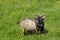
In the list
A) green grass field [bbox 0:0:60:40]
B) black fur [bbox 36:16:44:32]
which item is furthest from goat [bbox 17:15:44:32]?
green grass field [bbox 0:0:60:40]

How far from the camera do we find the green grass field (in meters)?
9.68

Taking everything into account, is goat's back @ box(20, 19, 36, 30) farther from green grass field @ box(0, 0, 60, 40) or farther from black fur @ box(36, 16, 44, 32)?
green grass field @ box(0, 0, 60, 40)

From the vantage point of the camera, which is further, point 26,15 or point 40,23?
point 26,15

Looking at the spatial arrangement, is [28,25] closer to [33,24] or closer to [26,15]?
[33,24]

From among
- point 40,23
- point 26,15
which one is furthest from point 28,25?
point 26,15

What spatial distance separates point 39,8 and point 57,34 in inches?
139

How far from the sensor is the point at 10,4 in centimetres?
1429

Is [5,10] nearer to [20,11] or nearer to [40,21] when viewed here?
[20,11]

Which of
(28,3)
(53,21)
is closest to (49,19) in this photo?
(53,21)

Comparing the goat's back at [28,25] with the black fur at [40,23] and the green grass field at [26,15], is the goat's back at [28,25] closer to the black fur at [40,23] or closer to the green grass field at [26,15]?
the black fur at [40,23]

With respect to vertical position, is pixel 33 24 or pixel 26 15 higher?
pixel 26 15

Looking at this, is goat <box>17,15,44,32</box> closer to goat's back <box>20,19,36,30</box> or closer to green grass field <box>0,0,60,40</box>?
goat's back <box>20,19,36,30</box>

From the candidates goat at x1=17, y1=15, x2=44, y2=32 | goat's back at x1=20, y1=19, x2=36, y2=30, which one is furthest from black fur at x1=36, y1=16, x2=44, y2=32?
goat's back at x1=20, y1=19, x2=36, y2=30

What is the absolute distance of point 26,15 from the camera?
12.2 meters
